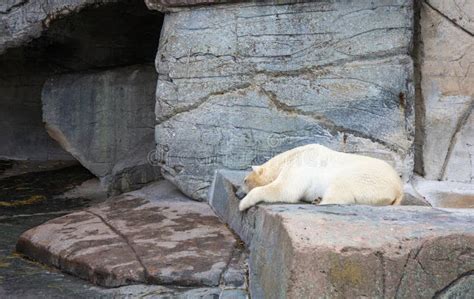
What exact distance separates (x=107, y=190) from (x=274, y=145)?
2221mm

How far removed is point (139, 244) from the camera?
4086 mm

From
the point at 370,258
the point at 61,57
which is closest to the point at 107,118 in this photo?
the point at 61,57

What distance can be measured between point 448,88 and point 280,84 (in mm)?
1172

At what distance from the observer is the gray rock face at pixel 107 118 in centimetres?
680

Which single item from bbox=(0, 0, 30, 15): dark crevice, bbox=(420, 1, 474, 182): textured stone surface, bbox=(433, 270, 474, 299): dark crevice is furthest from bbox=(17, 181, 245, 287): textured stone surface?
bbox=(0, 0, 30, 15): dark crevice

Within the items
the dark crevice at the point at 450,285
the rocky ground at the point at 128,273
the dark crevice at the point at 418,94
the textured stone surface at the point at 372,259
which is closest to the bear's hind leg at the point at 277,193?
the rocky ground at the point at 128,273

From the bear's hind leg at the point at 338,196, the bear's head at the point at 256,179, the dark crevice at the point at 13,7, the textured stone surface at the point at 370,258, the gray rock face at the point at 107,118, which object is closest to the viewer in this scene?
the textured stone surface at the point at 370,258

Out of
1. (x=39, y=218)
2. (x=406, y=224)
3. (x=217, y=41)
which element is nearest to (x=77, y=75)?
(x=39, y=218)

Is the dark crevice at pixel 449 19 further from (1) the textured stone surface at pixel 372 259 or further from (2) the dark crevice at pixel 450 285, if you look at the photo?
(2) the dark crevice at pixel 450 285

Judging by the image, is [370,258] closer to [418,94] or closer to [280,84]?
[280,84]

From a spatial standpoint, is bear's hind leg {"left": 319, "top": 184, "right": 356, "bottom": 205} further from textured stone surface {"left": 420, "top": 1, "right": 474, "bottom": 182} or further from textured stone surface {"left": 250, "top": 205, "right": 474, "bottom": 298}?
textured stone surface {"left": 420, "top": 1, "right": 474, "bottom": 182}

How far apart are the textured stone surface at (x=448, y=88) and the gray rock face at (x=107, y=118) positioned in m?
2.72

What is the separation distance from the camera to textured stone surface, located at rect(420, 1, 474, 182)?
5012mm

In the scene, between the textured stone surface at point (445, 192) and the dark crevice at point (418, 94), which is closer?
the textured stone surface at point (445, 192)
